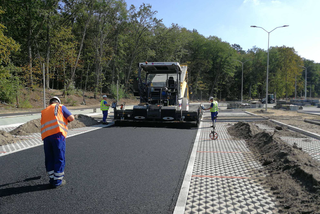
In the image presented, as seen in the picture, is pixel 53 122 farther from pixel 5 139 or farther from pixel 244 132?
pixel 244 132

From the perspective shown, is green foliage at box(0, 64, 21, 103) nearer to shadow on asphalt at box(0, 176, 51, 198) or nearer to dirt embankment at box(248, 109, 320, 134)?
shadow on asphalt at box(0, 176, 51, 198)

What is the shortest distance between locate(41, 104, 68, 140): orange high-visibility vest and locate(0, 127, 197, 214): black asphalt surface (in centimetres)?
101

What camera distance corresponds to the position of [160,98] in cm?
1299

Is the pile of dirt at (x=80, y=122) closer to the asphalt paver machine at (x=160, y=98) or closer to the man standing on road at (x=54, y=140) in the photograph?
the asphalt paver machine at (x=160, y=98)

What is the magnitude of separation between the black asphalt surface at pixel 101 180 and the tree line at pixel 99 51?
14660 mm

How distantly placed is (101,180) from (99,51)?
1365 inches

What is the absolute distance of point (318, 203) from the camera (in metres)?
3.48

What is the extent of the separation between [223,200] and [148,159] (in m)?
2.81

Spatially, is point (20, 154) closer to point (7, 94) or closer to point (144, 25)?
point (7, 94)

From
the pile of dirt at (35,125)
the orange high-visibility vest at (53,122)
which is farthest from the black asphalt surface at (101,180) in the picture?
the pile of dirt at (35,125)

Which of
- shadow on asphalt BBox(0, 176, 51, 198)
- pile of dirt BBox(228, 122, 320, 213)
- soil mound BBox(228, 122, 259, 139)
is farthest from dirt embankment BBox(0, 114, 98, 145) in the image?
pile of dirt BBox(228, 122, 320, 213)

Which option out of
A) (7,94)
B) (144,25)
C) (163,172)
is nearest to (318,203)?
(163,172)

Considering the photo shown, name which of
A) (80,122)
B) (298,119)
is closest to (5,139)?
(80,122)

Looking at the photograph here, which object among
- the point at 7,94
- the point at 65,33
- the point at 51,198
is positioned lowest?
the point at 51,198
